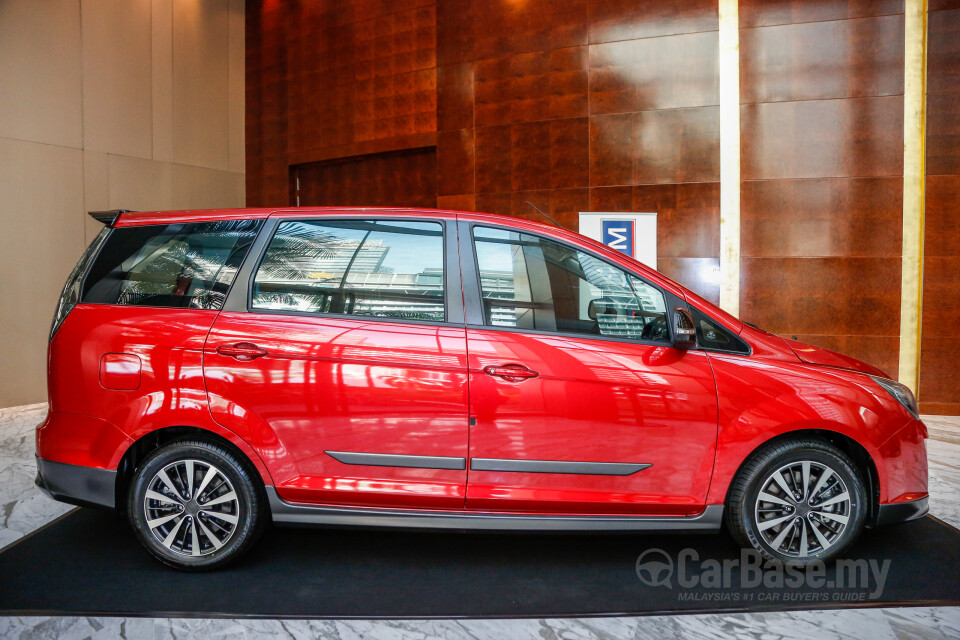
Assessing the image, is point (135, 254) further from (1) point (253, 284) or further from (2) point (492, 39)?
(2) point (492, 39)

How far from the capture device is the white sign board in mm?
7180

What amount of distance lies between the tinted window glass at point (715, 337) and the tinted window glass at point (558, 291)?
16 centimetres

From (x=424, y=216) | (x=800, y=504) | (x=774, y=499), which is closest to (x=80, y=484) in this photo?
(x=424, y=216)

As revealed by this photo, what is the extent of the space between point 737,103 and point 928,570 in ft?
17.2

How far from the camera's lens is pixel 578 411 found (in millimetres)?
2811

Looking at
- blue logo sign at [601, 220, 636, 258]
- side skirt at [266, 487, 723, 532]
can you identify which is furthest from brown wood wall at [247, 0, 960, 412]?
side skirt at [266, 487, 723, 532]

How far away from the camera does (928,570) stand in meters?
3.05

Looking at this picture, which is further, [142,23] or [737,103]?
[142,23]

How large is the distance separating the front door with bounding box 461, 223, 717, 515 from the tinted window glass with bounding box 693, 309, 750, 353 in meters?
0.08

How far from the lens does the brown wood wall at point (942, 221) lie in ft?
21.6

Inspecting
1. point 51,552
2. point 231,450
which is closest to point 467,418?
point 231,450

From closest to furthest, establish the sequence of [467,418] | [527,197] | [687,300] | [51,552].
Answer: [467,418] → [687,300] → [51,552] → [527,197]

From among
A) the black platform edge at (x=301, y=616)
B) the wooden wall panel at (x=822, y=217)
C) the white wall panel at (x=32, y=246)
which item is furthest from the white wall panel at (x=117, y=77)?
the wooden wall panel at (x=822, y=217)

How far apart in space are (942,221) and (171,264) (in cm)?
709
